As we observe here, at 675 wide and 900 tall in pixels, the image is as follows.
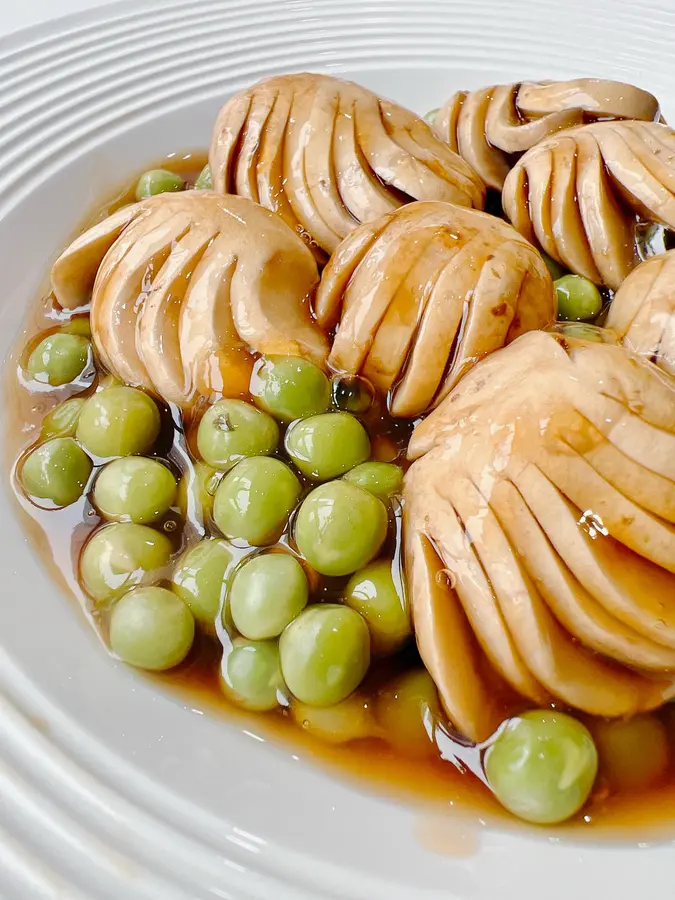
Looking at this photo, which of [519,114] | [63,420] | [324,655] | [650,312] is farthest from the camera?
[519,114]

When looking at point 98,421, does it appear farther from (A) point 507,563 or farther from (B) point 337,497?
(A) point 507,563

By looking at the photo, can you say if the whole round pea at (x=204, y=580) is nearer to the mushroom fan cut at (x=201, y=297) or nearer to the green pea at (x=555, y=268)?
the mushroom fan cut at (x=201, y=297)

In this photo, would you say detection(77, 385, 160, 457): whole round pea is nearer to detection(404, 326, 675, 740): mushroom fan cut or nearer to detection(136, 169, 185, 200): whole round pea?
detection(404, 326, 675, 740): mushroom fan cut

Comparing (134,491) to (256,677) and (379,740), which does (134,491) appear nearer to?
(256,677)

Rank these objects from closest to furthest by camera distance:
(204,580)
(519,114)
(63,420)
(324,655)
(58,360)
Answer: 1. (324,655)
2. (204,580)
3. (63,420)
4. (58,360)
5. (519,114)

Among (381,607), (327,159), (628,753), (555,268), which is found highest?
(327,159)

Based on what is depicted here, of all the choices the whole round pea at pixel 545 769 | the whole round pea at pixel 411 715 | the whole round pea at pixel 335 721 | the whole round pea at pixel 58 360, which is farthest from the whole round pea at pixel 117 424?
the whole round pea at pixel 545 769

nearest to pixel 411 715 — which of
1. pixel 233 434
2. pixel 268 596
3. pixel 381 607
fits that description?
pixel 381 607

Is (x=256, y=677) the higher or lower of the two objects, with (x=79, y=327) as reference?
lower
